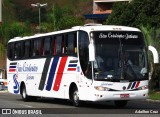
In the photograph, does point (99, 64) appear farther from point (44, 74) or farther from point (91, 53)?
point (44, 74)

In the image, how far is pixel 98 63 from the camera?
22.2 metres

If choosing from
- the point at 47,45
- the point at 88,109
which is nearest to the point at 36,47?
the point at 47,45

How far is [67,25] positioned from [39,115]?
53.2 m

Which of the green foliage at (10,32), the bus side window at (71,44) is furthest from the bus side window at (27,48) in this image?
the green foliage at (10,32)

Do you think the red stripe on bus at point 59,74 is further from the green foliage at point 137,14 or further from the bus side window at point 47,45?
the green foliage at point 137,14

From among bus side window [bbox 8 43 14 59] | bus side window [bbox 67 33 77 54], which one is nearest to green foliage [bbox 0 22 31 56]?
bus side window [bbox 8 43 14 59]

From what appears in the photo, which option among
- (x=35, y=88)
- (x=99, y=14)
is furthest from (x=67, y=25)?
(x=35, y=88)

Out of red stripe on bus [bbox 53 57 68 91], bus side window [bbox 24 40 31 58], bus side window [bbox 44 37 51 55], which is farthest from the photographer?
bus side window [bbox 24 40 31 58]

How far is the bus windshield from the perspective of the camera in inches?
871

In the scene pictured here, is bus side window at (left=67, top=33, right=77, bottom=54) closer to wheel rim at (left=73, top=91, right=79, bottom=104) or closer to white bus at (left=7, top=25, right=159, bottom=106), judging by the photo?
white bus at (left=7, top=25, right=159, bottom=106)

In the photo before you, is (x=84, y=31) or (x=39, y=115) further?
(x=84, y=31)

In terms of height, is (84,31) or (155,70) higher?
(84,31)

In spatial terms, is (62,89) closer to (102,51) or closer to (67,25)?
(102,51)

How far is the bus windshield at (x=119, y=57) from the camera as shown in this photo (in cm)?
2212
